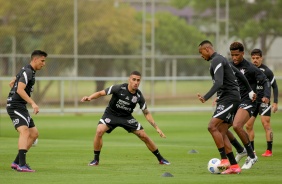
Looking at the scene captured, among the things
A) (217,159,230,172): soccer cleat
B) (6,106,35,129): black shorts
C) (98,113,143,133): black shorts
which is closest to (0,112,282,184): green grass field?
(217,159,230,172): soccer cleat

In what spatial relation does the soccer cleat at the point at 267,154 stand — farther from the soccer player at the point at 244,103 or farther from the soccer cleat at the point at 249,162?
the soccer cleat at the point at 249,162

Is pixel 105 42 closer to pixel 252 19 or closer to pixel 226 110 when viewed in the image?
pixel 252 19

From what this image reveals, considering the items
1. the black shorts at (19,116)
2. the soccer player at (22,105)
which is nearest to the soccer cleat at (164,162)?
the soccer player at (22,105)

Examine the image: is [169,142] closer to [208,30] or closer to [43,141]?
[43,141]

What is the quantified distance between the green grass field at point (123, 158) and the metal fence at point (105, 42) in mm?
7272

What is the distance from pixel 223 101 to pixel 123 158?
142 inches

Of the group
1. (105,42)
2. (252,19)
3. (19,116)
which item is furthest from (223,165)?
(252,19)

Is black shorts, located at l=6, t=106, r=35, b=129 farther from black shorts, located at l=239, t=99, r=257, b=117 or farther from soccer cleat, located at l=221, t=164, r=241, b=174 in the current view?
black shorts, located at l=239, t=99, r=257, b=117

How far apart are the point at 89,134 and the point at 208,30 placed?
14.3 metres

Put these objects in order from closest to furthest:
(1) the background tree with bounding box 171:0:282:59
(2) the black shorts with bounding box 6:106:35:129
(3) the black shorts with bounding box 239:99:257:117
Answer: (2) the black shorts with bounding box 6:106:35:129 → (3) the black shorts with bounding box 239:99:257:117 → (1) the background tree with bounding box 171:0:282:59

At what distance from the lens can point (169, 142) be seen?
22.2 metres

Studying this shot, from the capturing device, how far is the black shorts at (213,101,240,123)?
46.9 feet

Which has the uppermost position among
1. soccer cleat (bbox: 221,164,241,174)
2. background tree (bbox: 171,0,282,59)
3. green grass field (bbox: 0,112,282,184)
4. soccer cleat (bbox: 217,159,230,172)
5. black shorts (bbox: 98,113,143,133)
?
background tree (bbox: 171,0,282,59)

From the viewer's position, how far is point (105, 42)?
37.5 meters
